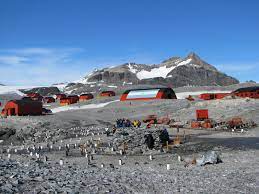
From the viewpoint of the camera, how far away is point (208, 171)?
28.8 meters

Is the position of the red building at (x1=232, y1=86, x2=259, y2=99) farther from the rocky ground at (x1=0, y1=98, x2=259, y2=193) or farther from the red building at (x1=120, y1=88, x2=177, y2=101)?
the red building at (x1=120, y1=88, x2=177, y2=101)

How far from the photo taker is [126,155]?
39.2 metres

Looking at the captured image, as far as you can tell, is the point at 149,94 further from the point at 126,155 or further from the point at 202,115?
the point at 126,155

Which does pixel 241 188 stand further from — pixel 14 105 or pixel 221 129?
pixel 14 105

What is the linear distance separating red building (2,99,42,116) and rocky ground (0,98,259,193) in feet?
23.2

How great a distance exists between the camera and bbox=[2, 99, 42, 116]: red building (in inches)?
3078

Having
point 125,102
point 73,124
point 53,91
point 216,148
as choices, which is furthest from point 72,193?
point 53,91

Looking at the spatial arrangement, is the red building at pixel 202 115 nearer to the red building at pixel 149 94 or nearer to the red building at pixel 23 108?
the red building at pixel 149 94

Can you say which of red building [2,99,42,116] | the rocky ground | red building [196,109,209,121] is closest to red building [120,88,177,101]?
the rocky ground

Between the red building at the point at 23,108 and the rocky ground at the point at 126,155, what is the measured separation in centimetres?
707

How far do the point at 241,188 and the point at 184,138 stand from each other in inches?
1023

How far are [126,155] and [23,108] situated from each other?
43800 mm

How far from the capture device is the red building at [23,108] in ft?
257

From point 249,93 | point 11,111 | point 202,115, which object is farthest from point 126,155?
point 249,93
